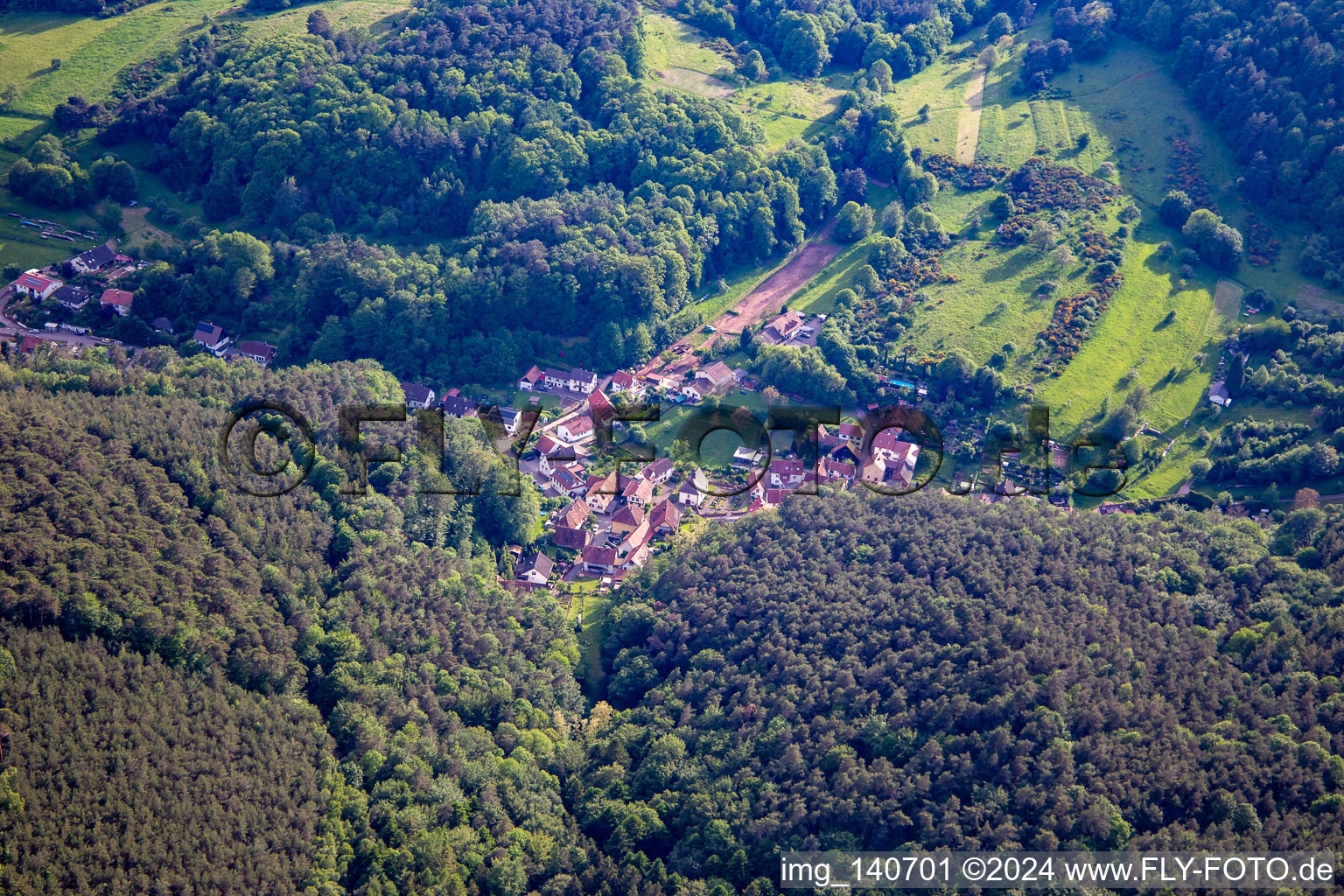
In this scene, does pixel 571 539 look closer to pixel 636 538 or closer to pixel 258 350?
pixel 636 538

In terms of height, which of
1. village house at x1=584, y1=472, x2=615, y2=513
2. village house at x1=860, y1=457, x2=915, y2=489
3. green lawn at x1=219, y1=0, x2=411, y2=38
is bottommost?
village house at x1=584, y1=472, x2=615, y2=513

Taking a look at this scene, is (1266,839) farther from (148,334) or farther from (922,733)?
(148,334)

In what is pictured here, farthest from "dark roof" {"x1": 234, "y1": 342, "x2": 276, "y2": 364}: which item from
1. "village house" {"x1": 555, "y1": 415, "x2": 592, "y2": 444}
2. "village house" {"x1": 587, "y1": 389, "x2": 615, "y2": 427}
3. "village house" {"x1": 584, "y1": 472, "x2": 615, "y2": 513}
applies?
"village house" {"x1": 584, "y1": 472, "x2": 615, "y2": 513}

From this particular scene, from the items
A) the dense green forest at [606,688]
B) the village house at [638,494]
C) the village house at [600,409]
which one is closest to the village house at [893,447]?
the dense green forest at [606,688]

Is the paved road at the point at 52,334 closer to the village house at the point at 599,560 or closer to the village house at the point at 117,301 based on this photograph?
the village house at the point at 117,301

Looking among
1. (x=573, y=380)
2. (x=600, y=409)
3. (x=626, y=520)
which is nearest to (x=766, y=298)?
(x=573, y=380)

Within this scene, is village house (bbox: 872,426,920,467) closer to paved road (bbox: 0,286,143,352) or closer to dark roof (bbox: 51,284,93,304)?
paved road (bbox: 0,286,143,352)
